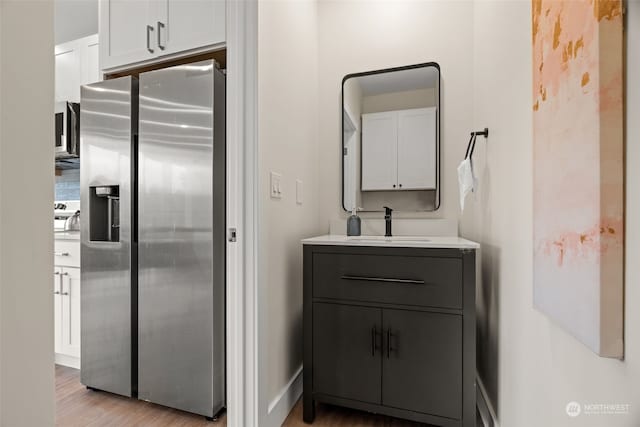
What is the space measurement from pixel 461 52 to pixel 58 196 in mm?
3403

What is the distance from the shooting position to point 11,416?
0.46 meters

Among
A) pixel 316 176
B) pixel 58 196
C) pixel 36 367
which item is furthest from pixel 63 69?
pixel 36 367

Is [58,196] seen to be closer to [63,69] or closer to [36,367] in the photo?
[63,69]

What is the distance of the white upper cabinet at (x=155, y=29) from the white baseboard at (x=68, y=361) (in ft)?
6.26

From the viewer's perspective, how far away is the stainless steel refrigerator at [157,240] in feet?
5.27

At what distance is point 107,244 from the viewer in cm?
182

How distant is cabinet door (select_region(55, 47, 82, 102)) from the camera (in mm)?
2395

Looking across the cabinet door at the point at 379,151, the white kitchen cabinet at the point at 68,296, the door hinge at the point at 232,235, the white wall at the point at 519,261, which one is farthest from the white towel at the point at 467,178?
the white kitchen cabinet at the point at 68,296

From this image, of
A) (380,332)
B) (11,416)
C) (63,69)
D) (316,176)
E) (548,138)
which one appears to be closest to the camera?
(11,416)

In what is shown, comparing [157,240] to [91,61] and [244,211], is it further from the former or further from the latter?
[91,61]

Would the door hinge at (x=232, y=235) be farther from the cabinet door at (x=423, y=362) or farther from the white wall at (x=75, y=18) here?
the white wall at (x=75, y=18)

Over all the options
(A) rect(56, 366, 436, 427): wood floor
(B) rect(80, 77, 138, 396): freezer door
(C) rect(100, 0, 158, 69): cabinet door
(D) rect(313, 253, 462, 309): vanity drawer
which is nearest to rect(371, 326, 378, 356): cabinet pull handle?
(D) rect(313, 253, 462, 309): vanity drawer

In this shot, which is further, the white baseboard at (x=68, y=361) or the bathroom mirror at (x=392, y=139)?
the white baseboard at (x=68, y=361)

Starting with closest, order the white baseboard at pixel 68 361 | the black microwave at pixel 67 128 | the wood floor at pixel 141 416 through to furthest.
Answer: the wood floor at pixel 141 416 → the white baseboard at pixel 68 361 → the black microwave at pixel 67 128
